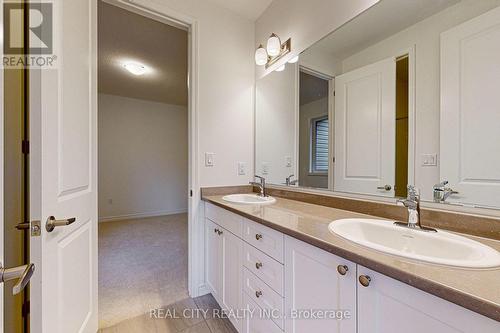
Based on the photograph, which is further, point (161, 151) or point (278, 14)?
point (161, 151)

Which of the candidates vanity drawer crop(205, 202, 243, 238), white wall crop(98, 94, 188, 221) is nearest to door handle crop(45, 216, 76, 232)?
vanity drawer crop(205, 202, 243, 238)

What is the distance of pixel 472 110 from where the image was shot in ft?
2.86

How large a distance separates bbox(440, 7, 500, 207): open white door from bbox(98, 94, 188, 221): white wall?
4593 millimetres

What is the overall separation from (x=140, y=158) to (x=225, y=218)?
3.65 metres

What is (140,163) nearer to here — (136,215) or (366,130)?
(136,215)

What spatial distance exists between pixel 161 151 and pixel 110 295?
10.7 feet

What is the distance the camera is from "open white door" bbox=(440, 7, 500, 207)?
815 millimetres

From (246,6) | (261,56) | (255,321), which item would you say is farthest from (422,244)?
(246,6)

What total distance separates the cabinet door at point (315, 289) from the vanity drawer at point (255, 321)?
0.40 ft

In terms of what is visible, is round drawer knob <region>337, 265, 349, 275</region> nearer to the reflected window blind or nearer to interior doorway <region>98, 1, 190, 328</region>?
the reflected window blind

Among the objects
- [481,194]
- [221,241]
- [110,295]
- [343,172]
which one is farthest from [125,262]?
[481,194]

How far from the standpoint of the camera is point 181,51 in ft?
8.77

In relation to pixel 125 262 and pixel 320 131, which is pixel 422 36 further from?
pixel 125 262

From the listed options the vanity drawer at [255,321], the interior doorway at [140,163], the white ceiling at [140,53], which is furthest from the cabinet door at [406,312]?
the white ceiling at [140,53]
